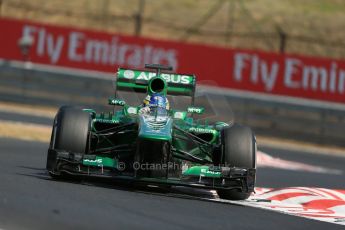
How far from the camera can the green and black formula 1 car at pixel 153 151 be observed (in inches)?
374

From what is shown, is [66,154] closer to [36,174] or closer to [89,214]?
[36,174]

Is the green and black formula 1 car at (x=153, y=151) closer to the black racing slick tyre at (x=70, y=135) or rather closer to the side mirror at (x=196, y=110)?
the black racing slick tyre at (x=70, y=135)

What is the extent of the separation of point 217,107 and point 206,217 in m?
3.38

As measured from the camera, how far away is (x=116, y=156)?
1020 cm

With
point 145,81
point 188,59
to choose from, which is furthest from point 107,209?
point 188,59

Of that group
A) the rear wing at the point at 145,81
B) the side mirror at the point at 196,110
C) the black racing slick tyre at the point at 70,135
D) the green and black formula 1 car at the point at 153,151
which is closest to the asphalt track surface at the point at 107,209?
the green and black formula 1 car at the point at 153,151

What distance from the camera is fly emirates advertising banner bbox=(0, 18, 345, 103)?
23797 mm

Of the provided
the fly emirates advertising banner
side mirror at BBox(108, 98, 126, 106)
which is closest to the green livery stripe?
side mirror at BBox(108, 98, 126, 106)

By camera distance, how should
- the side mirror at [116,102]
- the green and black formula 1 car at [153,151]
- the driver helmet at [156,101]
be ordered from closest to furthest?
the green and black formula 1 car at [153,151]
the driver helmet at [156,101]
the side mirror at [116,102]

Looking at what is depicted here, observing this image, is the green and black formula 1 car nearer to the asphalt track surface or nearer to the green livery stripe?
the green livery stripe

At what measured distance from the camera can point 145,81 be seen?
1164cm

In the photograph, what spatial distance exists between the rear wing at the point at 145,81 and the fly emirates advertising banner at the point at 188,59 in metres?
11.7

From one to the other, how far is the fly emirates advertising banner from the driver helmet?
12458mm

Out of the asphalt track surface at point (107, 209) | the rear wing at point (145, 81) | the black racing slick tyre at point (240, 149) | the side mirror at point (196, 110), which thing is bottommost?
the asphalt track surface at point (107, 209)
